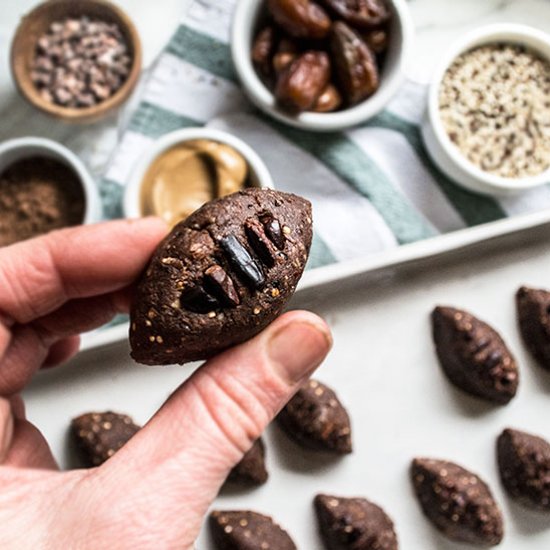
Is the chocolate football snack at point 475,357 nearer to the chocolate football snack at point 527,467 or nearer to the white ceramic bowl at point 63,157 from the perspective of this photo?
the chocolate football snack at point 527,467

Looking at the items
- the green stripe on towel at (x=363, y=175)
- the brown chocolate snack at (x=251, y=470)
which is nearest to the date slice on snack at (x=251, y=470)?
the brown chocolate snack at (x=251, y=470)

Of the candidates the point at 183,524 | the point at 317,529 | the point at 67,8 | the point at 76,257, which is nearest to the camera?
the point at 183,524

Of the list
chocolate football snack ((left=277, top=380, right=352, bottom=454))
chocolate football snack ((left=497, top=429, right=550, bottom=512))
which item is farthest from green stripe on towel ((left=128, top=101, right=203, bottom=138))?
chocolate football snack ((left=497, top=429, right=550, bottom=512))

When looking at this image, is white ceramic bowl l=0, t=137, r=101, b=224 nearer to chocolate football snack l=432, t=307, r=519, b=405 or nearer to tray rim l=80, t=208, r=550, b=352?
tray rim l=80, t=208, r=550, b=352

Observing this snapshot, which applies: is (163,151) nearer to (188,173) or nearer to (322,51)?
(188,173)

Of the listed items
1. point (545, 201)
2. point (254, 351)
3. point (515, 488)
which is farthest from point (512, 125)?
point (254, 351)

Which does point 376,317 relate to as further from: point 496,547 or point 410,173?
point 496,547

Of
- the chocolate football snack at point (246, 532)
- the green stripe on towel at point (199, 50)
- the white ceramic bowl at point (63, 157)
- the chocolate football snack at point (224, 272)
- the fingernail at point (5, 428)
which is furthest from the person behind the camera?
the green stripe on towel at point (199, 50)
